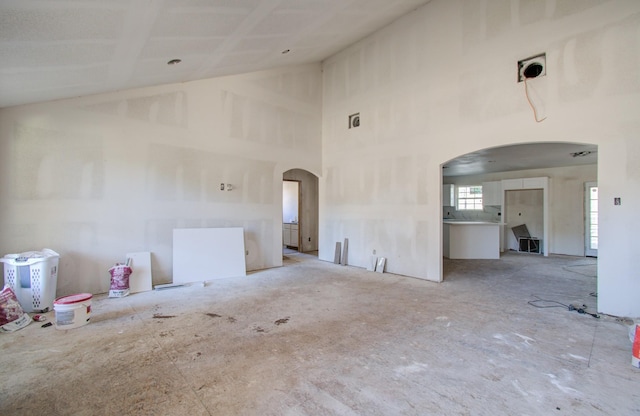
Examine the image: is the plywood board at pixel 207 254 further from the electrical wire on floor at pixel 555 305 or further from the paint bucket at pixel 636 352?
the paint bucket at pixel 636 352

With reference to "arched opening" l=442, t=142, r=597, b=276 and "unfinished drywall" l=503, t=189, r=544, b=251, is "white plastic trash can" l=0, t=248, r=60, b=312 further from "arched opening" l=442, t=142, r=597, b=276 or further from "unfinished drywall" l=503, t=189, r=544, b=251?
"unfinished drywall" l=503, t=189, r=544, b=251

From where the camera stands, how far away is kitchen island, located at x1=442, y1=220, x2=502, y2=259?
8.19m

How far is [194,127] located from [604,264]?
22.0 ft

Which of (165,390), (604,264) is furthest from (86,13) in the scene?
(604,264)

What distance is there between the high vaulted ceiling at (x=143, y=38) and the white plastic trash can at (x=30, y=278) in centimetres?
196

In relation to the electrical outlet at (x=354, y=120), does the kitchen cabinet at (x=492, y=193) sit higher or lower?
lower

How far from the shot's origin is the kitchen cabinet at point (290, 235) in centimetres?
977

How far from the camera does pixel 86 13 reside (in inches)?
82.0

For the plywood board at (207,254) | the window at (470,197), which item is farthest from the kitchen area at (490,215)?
the plywood board at (207,254)

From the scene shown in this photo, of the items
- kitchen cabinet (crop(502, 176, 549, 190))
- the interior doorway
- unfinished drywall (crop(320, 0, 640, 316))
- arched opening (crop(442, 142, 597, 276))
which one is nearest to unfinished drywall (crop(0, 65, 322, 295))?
unfinished drywall (crop(320, 0, 640, 316))

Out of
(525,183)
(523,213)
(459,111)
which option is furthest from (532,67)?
(523,213)

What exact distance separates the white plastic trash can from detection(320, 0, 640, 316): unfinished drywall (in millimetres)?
5379

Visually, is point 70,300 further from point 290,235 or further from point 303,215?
point 290,235

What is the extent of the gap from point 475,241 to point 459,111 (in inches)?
176
